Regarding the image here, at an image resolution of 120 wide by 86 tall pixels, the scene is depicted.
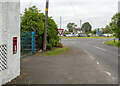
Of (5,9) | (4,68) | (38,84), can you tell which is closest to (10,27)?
(5,9)

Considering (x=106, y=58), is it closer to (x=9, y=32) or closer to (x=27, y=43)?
(x=27, y=43)

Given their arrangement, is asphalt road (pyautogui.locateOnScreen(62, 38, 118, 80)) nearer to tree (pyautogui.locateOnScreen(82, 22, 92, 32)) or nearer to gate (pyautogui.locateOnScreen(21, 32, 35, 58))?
gate (pyautogui.locateOnScreen(21, 32, 35, 58))

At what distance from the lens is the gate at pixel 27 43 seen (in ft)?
39.5

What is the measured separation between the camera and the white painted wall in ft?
17.2

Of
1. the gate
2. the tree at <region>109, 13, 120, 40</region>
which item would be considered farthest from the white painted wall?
the tree at <region>109, 13, 120, 40</region>

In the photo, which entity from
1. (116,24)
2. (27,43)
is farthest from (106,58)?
(116,24)

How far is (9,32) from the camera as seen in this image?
18.6ft

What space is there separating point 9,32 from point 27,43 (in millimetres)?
6853

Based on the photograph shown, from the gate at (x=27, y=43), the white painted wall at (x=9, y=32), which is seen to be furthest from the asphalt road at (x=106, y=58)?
the gate at (x=27, y=43)

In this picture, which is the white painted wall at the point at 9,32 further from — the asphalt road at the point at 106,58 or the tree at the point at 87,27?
the tree at the point at 87,27

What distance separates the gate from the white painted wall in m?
5.68

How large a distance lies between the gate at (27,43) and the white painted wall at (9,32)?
5.68m

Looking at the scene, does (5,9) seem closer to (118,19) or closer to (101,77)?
(101,77)

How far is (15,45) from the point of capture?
6160 mm
